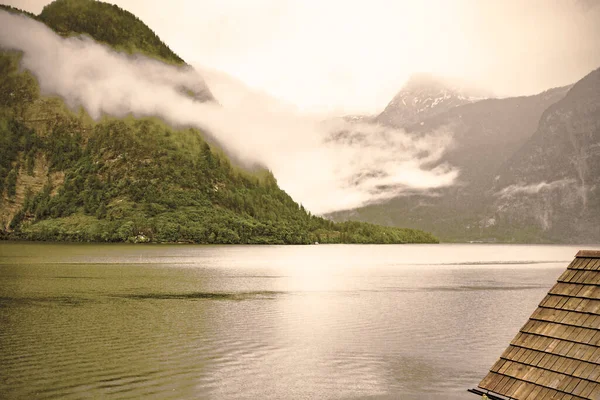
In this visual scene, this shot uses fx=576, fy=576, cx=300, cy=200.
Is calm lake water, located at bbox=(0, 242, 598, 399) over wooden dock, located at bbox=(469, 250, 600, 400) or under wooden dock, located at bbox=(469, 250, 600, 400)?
under

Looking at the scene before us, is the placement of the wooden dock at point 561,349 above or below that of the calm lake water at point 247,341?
above

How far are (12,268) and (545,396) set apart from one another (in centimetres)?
14234

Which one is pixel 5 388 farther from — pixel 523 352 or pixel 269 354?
pixel 523 352

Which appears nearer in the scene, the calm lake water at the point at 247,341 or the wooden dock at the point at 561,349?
the wooden dock at the point at 561,349

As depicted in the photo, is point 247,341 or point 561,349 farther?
point 247,341

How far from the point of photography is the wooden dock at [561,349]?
73.5 feet

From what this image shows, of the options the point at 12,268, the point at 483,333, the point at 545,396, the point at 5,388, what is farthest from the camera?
the point at 12,268

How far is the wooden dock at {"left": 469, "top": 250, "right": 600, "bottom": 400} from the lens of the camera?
73.5ft

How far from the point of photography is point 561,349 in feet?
77.8

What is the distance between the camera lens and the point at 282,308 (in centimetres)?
7725

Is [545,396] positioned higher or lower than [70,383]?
higher

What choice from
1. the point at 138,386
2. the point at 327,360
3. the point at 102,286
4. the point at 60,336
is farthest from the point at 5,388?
the point at 102,286

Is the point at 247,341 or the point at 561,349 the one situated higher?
the point at 561,349

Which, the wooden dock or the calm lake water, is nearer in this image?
the wooden dock
